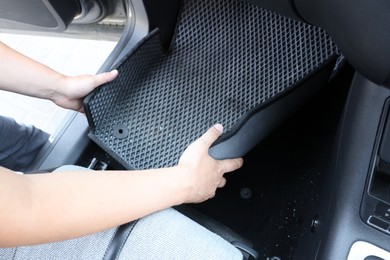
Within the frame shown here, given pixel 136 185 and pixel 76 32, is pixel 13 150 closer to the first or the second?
pixel 136 185

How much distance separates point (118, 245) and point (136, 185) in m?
0.08

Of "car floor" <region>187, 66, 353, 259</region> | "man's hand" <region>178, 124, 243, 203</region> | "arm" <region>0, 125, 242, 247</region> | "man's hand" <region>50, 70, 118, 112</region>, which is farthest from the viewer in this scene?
"car floor" <region>187, 66, 353, 259</region>

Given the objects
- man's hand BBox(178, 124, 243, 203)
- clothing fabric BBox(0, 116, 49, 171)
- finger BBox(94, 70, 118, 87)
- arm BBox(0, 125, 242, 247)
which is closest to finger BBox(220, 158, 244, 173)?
man's hand BBox(178, 124, 243, 203)

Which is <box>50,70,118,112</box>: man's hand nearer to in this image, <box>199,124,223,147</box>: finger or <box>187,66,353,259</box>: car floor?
<box>199,124,223,147</box>: finger

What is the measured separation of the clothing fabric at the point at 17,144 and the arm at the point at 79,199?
379mm

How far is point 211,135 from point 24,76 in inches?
13.5

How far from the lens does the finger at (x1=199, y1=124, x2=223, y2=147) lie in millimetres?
775

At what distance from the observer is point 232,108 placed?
925 millimetres

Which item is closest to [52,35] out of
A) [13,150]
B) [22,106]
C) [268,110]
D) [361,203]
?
[22,106]

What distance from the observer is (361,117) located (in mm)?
653

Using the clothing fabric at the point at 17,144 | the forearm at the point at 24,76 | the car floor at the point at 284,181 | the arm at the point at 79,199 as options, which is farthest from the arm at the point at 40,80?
the car floor at the point at 284,181

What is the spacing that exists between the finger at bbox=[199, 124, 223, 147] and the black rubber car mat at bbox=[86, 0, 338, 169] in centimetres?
3

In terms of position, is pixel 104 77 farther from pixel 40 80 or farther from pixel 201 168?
pixel 201 168

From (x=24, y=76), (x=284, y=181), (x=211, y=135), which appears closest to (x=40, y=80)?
(x=24, y=76)
